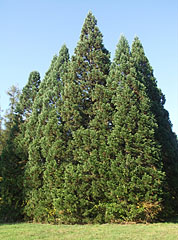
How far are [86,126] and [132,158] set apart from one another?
104 inches

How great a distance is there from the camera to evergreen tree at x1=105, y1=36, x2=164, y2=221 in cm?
790

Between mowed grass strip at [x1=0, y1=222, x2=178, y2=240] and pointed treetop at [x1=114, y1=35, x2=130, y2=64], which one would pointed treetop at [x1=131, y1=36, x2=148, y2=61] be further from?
mowed grass strip at [x1=0, y1=222, x2=178, y2=240]

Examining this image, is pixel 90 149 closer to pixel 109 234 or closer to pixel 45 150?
pixel 45 150

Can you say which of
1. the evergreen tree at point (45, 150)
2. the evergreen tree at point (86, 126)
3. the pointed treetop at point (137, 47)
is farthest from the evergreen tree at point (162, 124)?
the evergreen tree at point (45, 150)

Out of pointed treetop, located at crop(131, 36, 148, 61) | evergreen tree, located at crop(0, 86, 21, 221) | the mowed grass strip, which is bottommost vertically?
the mowed grass strip

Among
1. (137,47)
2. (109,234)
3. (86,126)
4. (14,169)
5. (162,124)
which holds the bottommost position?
(109,234)

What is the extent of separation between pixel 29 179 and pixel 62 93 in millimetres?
4107

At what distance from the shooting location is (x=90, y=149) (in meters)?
9.07

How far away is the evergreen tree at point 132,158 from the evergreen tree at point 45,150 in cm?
231

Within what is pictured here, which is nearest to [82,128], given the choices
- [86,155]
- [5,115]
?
[86,155]

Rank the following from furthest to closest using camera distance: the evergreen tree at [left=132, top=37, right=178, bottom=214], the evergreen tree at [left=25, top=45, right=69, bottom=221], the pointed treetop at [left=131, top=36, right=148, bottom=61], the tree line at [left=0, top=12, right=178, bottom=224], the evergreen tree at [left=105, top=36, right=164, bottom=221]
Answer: the pointed treetop at [left=131, top=36, right=148, bottom=61] → the evergreen tree at [left=132, top=37, right=178, bottom=214] → the evergreen tree at [left=25, top=45, right=69, bottom=221] → the tree line at [left=0, top=12, right=178, bottom=224] → the evergreen tree at [left=105, top=36, right=164, bottom=221]

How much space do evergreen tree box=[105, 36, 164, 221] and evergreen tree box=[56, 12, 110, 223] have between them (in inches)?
20.1

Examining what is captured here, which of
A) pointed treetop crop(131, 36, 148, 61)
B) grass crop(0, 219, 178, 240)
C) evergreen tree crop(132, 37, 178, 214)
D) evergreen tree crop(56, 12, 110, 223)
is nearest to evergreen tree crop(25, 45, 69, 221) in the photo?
evergreen tree crop(56, 12, 110, 223)

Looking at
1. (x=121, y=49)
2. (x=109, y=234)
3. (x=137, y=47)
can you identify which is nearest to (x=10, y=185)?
(x=109, y=234)
